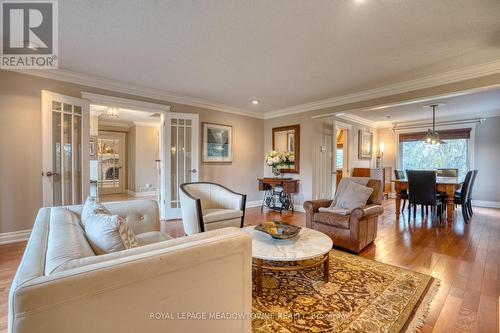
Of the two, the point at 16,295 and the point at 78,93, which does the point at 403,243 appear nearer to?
the point at 16,295

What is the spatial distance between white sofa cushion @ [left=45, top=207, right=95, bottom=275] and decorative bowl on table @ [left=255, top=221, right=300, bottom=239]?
145 cm

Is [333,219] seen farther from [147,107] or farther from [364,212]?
[147,107]

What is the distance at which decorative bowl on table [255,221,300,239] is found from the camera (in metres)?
2.14

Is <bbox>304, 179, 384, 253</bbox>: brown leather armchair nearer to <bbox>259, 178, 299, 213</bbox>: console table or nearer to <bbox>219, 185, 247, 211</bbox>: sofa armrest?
<bbox>219, 185, 247, 211</bbox>: sofa armrest

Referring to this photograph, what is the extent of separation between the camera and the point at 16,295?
2.22 ft

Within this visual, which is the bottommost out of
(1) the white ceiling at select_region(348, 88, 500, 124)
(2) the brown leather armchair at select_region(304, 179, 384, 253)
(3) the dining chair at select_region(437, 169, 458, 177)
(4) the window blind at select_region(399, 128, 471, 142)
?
(2) the brown leather armchair at select_region(304, 179, 384, 253)

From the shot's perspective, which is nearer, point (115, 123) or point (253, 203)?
point (253, 203)

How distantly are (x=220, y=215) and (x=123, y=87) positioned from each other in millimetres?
2745

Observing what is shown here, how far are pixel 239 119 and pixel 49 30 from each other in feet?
12.4

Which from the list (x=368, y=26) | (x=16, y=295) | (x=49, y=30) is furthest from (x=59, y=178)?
(x=368, y=26)

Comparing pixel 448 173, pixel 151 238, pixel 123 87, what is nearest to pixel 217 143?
pixel 123 87

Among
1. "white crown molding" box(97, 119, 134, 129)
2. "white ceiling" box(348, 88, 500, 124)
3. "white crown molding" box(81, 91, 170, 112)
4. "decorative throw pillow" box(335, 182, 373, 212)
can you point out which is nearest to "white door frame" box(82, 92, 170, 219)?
"white crown molding" box(81, 91, 170, 112)

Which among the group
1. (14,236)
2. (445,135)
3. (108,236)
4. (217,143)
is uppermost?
(445,135)

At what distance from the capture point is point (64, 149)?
3387 millimetres
